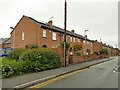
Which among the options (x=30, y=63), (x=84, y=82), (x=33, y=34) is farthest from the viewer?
(x=33, y=34)

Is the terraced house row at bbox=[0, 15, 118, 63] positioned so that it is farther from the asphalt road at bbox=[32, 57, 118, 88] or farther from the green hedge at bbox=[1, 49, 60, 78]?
the asphalt road at bbox=[32, 57, 118, 88]

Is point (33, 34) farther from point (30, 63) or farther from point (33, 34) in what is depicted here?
point (30, 63)

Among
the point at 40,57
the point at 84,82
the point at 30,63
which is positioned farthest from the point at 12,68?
the point at 40,57

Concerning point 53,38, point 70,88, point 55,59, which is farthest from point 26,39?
point 70,88

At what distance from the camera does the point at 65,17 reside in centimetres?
2689

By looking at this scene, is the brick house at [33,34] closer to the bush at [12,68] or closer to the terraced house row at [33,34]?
the terraced house row at [33,34]

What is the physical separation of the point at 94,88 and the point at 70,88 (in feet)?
3.41

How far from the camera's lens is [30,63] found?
715 inches

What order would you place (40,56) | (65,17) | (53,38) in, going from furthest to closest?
(53,38) < (65,17) < (40,56)

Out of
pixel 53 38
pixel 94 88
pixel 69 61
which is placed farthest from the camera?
pixel 53 38

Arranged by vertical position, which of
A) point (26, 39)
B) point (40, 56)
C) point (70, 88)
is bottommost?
point (70, 88)

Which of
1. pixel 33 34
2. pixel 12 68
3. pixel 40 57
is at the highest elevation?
pixel 33 34

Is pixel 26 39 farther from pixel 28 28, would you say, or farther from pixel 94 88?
pixel 94 88

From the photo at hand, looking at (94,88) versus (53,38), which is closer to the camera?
(94,88)
